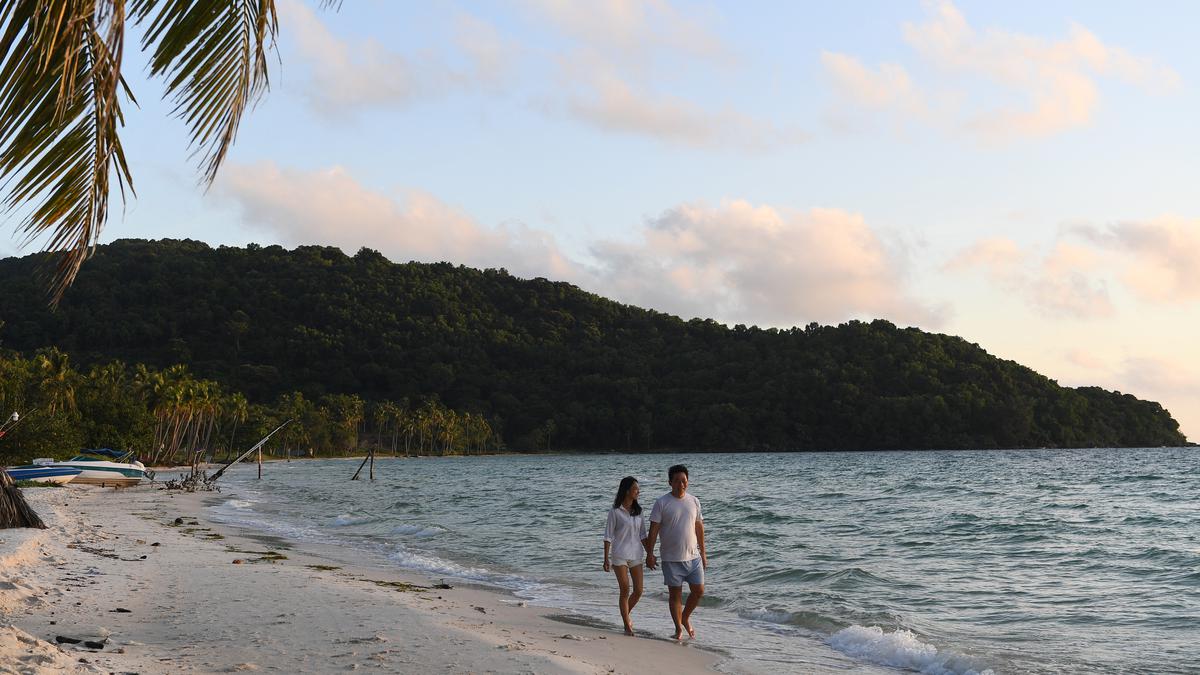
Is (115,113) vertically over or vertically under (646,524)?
over

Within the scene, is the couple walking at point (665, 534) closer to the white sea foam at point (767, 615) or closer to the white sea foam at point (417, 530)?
the white sea foam at point (767, 615)

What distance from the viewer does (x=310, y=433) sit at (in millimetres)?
124500

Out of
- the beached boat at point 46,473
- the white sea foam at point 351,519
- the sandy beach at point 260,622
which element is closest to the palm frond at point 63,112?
the sandy beach at point 260,622

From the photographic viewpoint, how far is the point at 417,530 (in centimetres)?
2517

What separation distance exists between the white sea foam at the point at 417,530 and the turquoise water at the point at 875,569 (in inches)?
3.0

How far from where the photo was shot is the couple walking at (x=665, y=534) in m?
9.54

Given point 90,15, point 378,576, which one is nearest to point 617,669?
point 90,15

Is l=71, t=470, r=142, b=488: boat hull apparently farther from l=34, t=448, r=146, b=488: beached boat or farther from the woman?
the woman

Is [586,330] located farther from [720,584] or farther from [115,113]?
[115,113]

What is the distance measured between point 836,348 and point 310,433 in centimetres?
7671

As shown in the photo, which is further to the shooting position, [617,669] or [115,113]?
[617,669]

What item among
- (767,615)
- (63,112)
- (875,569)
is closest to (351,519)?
(875,569)

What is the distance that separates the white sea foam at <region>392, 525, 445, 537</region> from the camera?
24.6 metres

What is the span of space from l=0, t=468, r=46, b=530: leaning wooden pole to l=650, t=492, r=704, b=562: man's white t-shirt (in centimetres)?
1037
